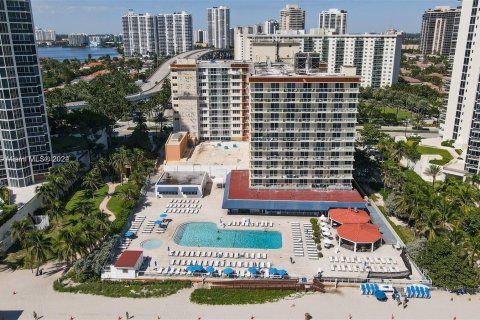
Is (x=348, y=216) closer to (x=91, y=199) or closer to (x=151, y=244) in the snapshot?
(x=151, y=244)

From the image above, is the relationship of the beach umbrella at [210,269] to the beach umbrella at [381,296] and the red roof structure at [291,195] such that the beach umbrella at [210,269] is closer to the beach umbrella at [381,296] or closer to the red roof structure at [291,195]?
the red roof structure at [291,195]

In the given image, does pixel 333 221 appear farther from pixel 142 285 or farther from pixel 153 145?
pixel 153 145

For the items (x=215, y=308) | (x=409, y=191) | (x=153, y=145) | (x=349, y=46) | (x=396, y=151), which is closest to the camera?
(x=215, y=308)

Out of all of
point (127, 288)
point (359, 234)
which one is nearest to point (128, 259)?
point (127, 288)

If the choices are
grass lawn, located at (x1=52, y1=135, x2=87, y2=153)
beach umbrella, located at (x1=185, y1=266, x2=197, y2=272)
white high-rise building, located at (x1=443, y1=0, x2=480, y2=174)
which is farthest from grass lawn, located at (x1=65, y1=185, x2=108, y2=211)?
white high-rise building, located at (x1=443, y1=0, x2=480, y2=174)

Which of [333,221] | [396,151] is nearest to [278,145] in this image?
[333,221]

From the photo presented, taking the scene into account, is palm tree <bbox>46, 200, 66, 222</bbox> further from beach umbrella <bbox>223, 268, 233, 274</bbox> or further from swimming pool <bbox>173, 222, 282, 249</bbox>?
beach umbrella <bbox>223, 268, 233, 274</bbox>
